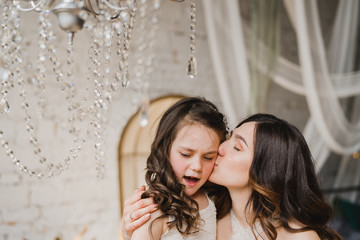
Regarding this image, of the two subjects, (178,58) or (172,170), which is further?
(178,58)

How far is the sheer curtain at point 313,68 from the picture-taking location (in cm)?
238

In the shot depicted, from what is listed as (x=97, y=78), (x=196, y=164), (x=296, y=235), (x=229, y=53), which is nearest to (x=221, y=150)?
(x=196, y=164)

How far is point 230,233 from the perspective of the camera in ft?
6.02

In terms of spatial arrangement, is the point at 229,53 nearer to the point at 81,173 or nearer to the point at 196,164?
the point at 196,164

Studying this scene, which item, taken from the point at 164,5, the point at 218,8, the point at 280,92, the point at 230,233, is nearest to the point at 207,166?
the point at 230,233

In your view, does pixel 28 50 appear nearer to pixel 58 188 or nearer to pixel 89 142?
pixel 89 142

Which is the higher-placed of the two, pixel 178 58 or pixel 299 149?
pixel 178 58

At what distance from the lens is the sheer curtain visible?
93.7 inches

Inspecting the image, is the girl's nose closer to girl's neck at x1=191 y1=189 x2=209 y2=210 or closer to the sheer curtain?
girl's neck at x1=191 y1=189 x2=209 y2=210

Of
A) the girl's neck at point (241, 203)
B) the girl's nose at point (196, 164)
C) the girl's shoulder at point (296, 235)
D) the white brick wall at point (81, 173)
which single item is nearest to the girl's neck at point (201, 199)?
the girl's neck at point (241, 203)

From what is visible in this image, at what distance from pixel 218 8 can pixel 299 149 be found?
1.23m

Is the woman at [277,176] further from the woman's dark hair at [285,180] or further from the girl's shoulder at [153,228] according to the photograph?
the girl's shoulder at [153,228]

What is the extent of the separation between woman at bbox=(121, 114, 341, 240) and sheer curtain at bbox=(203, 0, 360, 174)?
83cm

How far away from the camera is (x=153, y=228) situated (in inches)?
59.2
